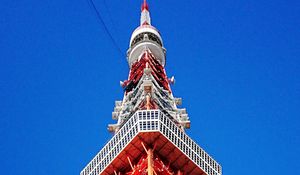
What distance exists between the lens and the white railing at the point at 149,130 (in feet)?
128

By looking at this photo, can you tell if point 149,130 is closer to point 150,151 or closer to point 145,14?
point 150,151

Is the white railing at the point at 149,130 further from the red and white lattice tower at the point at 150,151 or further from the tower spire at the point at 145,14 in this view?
the tower spire at the point at 145,14

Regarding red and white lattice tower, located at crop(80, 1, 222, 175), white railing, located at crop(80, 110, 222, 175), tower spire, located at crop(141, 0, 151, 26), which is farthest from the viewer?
tower spire, located at crop(141, 0, 151, 26)

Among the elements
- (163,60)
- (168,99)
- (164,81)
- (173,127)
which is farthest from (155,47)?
(173,127)

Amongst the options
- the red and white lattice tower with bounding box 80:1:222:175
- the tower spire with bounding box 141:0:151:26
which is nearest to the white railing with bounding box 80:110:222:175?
the red and white lattice tower with bounding box 80:1:222:175

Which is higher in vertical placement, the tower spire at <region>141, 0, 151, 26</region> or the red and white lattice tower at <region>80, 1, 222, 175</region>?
the tower spire at <region>141, 0, 151, 26</region>

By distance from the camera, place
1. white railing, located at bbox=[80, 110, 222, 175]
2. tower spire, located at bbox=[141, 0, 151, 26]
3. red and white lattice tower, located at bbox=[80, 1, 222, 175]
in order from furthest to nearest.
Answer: tower spire, located at bbox=[141, 0, 151, 26]
white railing, located at bbox=[80, 110, 222, 175]
red and white lattice tower, located at bbox=[80, 1, 222, 175]

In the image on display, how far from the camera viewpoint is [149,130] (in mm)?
38500

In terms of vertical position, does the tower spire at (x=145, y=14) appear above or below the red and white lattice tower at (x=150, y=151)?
above

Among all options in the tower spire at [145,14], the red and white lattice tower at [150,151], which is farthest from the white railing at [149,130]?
the tower spire at [145,14]

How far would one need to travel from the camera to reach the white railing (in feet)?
128

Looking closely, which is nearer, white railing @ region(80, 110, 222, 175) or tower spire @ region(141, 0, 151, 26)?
white railing @ region(80, 110, 222, 175)

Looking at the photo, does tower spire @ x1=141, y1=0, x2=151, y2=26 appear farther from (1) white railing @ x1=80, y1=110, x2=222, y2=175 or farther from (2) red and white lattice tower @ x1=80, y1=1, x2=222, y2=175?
(1) white railing @ x1=80, y1=110, x2=222, y2=175

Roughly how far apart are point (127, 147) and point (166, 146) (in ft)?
8.64
